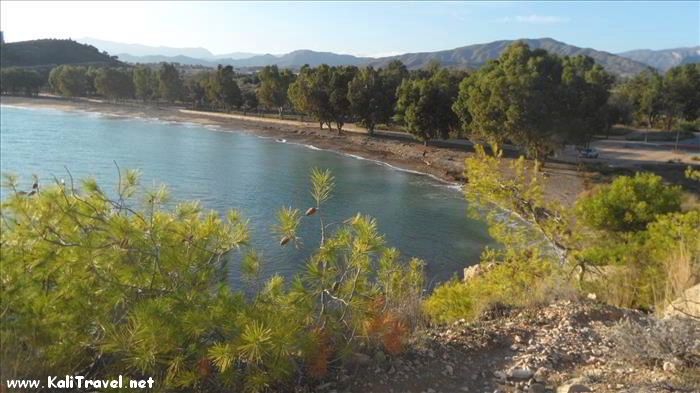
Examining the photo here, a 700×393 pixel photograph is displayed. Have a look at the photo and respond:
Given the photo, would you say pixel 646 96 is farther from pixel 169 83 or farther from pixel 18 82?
pixel 18 82

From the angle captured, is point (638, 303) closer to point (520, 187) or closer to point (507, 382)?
point (520, 187)

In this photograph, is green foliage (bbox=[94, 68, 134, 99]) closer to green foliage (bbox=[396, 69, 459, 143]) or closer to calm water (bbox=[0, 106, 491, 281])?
calm water (bbox=[0, 106, 491, 281])

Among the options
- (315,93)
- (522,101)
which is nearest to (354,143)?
(315,93)

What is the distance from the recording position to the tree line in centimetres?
3934

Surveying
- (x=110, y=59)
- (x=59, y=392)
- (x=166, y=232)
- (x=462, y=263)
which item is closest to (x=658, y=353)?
(x=166, y=232)

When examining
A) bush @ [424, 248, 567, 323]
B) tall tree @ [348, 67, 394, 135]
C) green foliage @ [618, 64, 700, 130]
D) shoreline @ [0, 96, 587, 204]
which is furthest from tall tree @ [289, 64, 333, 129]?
bush @ [424, 248, 567, 323]

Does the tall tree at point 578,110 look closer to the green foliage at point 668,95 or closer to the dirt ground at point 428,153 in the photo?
the dirt ground at point 428,153

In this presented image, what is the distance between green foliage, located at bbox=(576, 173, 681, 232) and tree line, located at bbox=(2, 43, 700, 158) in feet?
64.8

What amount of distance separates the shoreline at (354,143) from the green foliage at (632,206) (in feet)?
43.4

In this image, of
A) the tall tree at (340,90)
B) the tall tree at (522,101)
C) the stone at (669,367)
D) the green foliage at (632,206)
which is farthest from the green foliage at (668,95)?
the stone at (669,367)

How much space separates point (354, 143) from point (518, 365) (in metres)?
51.7

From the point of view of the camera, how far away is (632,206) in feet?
62.1

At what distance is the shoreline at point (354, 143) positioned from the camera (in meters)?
40.1

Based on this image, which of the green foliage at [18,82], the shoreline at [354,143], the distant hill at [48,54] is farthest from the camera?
the distant hill at [48,54]
